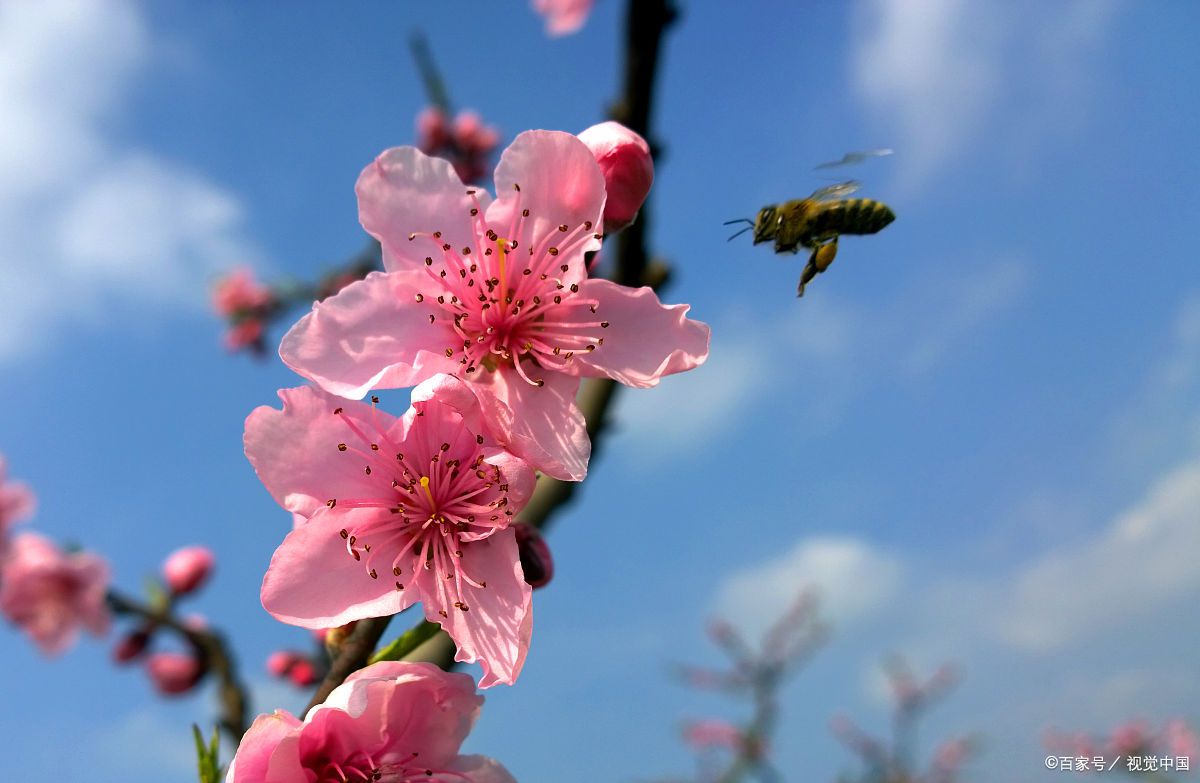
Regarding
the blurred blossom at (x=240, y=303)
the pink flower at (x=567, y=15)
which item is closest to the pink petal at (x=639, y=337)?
the pink flower at (x=567, y=15)

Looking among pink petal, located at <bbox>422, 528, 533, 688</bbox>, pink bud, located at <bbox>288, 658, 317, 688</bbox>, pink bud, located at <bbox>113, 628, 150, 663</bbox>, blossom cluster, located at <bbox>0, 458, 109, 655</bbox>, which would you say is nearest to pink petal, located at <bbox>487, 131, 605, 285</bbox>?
pink petal, located at <bbox>422, 528, 533, 688</bbox>

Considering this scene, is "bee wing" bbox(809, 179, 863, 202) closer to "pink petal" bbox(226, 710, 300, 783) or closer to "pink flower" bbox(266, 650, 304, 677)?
→ "pink petal" bbox(226, 710, 300, 783)

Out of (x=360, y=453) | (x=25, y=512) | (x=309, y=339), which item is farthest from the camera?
(x=25, y=512)

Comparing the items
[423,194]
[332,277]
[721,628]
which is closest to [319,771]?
[423,194]

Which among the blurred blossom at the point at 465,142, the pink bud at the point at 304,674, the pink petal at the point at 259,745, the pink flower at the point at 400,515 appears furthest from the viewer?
the blurred blossom at the point at 465,142

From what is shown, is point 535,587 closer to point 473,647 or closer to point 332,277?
point 473,647

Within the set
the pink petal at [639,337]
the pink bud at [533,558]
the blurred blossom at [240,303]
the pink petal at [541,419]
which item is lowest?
the pink bud at [533,558]

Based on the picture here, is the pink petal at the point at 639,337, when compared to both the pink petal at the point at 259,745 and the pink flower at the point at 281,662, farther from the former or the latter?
the pink flower at the point at 281,662

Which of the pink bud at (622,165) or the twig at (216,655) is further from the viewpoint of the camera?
the twig at (216,655)
